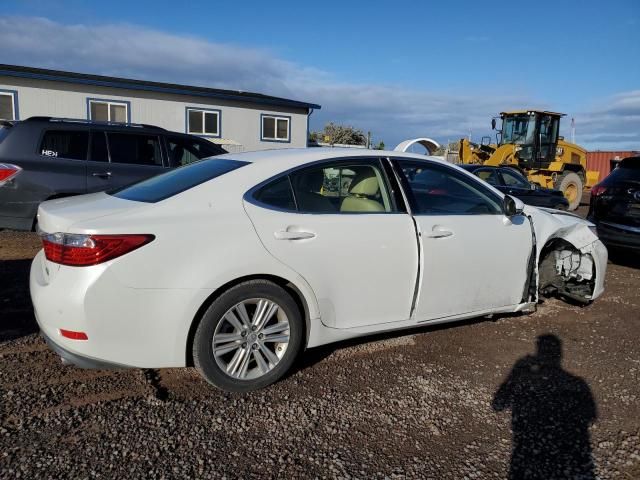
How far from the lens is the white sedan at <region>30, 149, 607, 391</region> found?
2842mm

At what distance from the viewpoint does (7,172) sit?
6059 millimetres

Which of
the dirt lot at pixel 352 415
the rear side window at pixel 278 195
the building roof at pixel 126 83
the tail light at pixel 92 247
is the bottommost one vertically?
the dirt lot at pixel 352 415

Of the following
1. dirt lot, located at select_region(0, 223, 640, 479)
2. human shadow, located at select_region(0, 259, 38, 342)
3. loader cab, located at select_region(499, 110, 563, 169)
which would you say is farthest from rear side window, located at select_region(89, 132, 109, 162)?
loader cab, located at select_region(499, 110, 563, 169)

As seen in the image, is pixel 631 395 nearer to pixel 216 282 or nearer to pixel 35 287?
pixel 216 282

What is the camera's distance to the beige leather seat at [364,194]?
3.71 meters

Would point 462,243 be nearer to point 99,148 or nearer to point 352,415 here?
point 352,415

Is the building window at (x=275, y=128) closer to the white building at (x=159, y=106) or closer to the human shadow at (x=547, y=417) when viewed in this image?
the white building at (x=159, y=106)

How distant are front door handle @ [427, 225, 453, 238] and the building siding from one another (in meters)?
16.0

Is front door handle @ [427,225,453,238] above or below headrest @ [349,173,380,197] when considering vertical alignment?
below

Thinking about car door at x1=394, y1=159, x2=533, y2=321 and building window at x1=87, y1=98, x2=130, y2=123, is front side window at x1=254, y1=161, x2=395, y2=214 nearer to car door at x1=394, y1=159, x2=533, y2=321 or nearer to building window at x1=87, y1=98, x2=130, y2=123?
car door at x1=394, y1=159, x2=533, y2=321

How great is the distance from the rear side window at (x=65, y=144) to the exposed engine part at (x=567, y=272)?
5748 millimetres

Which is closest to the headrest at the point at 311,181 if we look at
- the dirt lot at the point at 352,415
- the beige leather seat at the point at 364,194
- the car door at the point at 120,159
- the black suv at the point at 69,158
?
the beige leather seat at the point at 364,194

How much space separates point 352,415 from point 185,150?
560 cm

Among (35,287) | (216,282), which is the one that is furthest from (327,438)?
(35,287)
